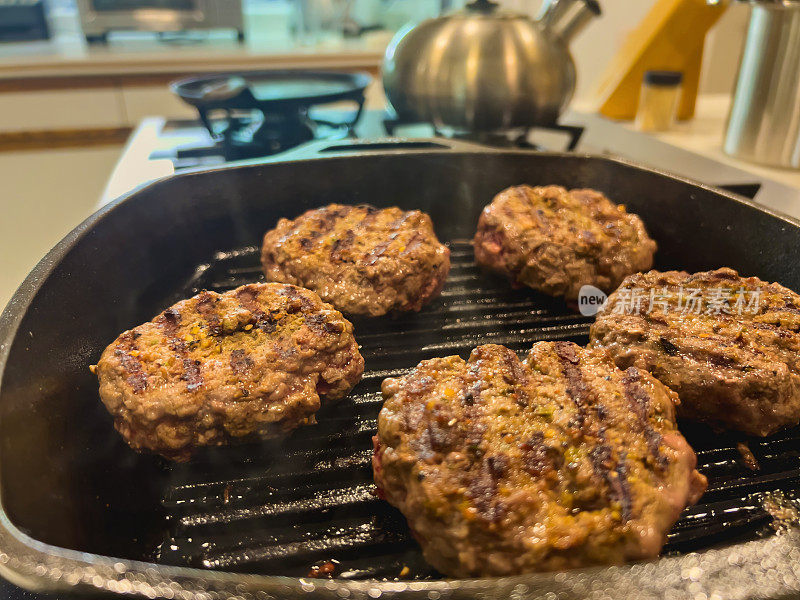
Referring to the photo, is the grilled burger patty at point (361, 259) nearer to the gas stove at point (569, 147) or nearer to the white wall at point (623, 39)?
the gas stove at point (569, 147)

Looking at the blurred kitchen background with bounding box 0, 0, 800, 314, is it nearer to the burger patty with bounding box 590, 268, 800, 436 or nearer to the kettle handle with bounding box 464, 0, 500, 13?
the kettle handle with bounding box 464, 0, 500, 13

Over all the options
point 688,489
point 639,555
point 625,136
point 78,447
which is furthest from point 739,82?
point 78,447

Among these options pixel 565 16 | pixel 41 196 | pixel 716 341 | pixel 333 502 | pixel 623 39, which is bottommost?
pixel 41 196

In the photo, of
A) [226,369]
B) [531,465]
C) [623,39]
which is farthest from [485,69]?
[623,39]

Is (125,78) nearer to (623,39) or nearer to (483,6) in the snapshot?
(483,6)

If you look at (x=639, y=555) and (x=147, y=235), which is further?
(x=147, y=235)

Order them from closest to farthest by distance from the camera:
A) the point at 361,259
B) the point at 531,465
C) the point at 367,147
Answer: the point at 531,465, the point at 361,259, the point at 367,147

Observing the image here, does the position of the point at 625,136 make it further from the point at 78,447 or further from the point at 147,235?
the point at 78,447
